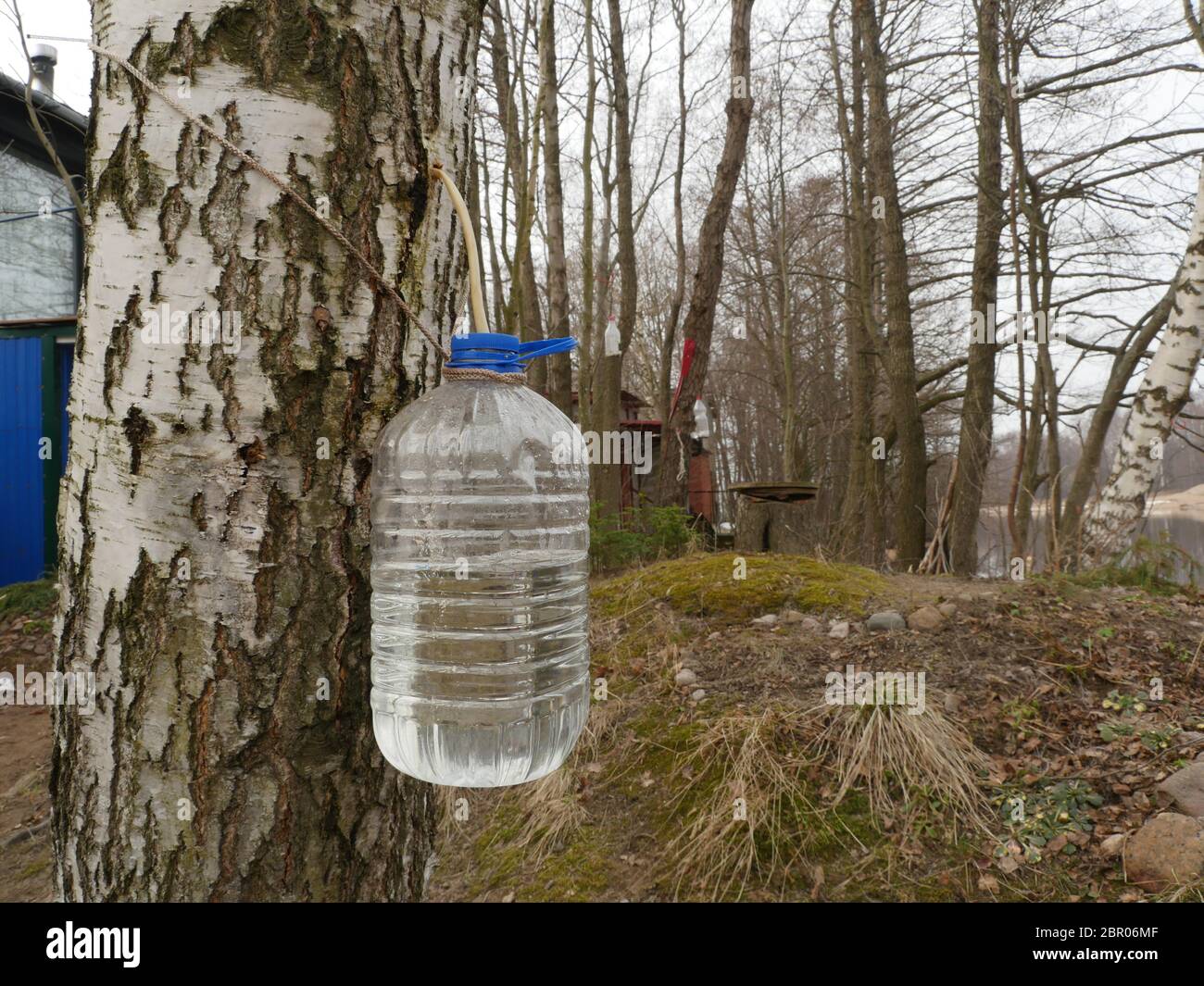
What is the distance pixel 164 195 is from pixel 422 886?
135 cm

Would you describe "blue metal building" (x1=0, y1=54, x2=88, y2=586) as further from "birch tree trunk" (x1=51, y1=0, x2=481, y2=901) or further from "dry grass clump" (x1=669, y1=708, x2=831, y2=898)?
"birch tree trunk" (x1=51, y1=0, x2=481, y2=901)

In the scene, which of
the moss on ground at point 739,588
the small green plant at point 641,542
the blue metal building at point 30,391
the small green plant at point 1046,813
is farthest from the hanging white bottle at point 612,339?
the small green plant at point 1046,813

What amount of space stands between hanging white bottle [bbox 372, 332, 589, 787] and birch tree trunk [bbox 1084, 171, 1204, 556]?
7.22 metres

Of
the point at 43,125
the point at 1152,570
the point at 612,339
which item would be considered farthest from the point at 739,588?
the point at 43,125

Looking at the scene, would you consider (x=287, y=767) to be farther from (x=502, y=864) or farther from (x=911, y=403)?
(x=911, y=403)

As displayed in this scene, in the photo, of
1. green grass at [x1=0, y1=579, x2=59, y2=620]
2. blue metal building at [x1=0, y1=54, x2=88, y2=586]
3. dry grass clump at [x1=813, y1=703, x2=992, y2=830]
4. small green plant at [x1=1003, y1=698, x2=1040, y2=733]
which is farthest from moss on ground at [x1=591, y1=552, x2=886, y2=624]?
blue metal building at [x1=0, y1=54, x2=88, y2=586]

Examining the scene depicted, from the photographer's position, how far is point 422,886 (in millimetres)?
1562

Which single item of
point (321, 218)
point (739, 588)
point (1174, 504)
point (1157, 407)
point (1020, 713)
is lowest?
point (1020, 713)

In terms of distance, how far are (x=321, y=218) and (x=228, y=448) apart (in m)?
0.40

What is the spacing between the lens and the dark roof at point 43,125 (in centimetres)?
847

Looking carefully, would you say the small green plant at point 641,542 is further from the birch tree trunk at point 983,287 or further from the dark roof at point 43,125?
the dark roof at point 43,125

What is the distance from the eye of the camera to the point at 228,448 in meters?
1.24

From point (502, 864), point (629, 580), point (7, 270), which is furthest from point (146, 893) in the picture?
point (7, 270)

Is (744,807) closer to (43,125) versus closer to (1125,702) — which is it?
(1125,702)
